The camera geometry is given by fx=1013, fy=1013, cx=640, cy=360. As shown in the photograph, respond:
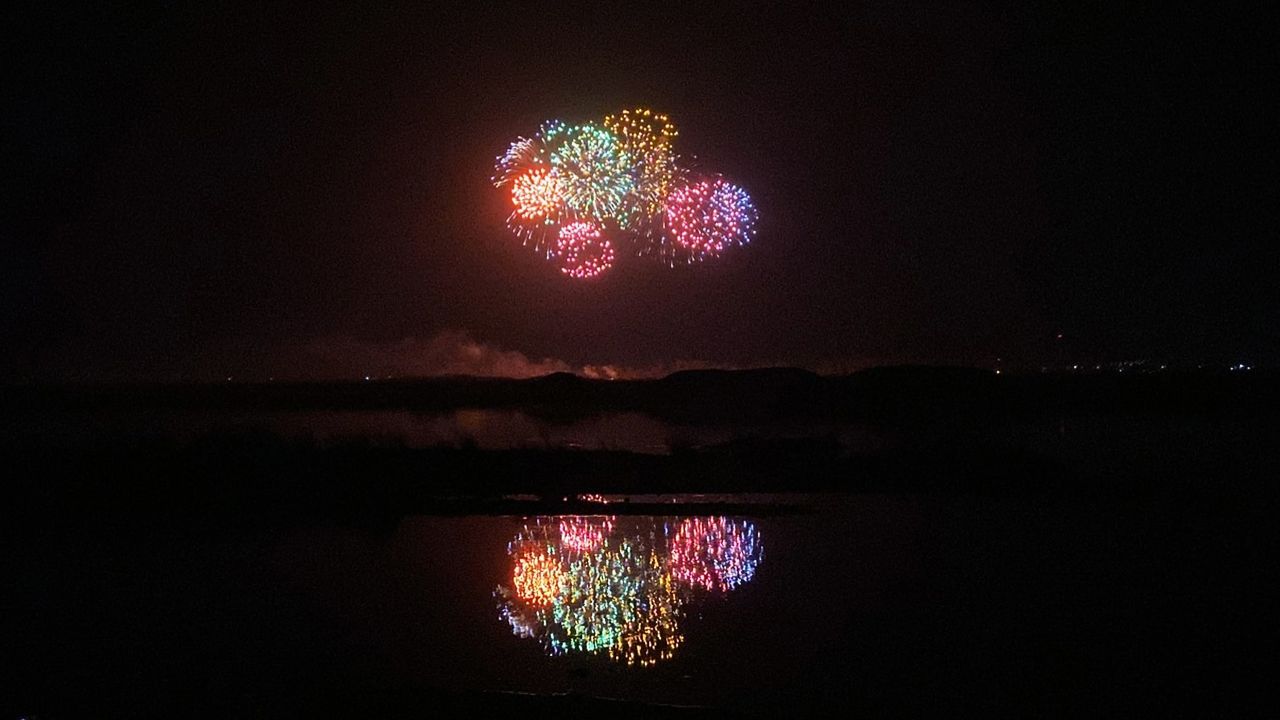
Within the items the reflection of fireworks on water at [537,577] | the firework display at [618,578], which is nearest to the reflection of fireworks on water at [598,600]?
the firework display at [618,578]

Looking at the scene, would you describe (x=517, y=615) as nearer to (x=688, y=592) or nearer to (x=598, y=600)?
(x=598, y=600)

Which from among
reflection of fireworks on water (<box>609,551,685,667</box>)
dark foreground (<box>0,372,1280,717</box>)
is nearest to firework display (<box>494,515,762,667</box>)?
reflection of fireworks on water (<box>609,551,685,667</box>)

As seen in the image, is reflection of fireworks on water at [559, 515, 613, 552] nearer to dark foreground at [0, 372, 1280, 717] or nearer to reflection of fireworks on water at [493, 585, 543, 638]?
dark foreground at [0, 372, 1280, 717]

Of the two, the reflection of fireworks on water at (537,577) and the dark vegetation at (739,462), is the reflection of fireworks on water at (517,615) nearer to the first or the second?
the reflection of fireworks on water at (537,577)

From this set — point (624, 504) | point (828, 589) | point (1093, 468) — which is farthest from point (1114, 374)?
point (828, 589)

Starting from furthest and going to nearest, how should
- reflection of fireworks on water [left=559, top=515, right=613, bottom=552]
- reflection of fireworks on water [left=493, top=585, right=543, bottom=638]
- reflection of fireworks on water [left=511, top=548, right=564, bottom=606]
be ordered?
reflection of fireworks on water [left=559, top=515, right=613, bottom=552] < reflection of fireworks on water [left=511, top=548, right=564, bottom=606] < reflection of fireworks on water [left=493, top=585, right=543, bottom=638]

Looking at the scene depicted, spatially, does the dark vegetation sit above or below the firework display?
above

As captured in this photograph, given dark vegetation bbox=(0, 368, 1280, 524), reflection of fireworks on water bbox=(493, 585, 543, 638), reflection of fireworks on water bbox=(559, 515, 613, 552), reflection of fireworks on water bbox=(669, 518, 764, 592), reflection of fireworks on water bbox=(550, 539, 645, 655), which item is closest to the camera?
reflection of fireworks on water bbox=(550, 539, 645, 655)

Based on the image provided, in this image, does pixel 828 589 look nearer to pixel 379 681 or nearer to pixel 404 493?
pixel 379 681
